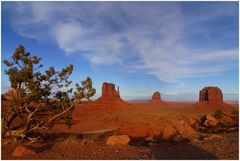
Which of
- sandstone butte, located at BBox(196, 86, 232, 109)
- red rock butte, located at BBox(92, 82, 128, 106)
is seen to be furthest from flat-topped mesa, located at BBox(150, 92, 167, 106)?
red rock butte, located at BBox(92, 82, 128, 106)

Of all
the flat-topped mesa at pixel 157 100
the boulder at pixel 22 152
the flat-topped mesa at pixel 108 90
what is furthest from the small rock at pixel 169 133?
the flat-topped mesa at pixel 157 100

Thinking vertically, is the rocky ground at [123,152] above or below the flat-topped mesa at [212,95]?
below

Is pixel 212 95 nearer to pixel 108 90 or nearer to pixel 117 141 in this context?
pixel 108 90

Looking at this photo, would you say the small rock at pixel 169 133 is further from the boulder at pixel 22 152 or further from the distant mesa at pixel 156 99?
the distant mesa at pixel 156 99

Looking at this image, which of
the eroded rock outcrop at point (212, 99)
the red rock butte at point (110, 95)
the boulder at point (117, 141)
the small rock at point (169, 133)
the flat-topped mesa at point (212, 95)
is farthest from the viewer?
the flat-topped mesa at point (212, 95)

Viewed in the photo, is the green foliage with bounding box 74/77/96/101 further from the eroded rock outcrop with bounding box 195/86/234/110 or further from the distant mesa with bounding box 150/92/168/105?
the distant mesa with bounding box 150/92/168/105

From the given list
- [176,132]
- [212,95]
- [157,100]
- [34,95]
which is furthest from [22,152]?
[157,100]

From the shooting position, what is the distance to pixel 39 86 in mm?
12297

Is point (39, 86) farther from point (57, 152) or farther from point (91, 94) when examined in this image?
point (57, 152)

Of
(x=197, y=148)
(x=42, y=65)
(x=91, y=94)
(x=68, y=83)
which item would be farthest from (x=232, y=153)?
(x=42, y=65)

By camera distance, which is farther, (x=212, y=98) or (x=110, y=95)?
(x=212, y=98)

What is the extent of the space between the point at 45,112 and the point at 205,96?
79815mm

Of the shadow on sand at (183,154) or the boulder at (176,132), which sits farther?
the boulder at (176,132)

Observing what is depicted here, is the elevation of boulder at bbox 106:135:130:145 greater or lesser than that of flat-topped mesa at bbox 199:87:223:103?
lesser
